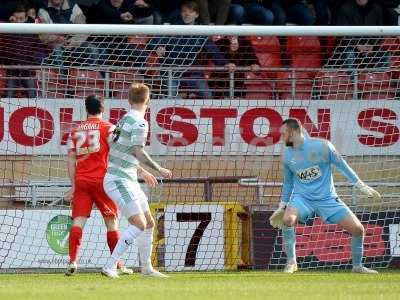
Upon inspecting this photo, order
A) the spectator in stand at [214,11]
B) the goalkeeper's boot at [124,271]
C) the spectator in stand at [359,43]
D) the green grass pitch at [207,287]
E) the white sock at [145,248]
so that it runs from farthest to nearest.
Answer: the spectator in stand at [214,11] → the spectator in stand at [359,43] → the goalkeeper's boot at [124,271] → the white sock at [145,248] → the green grass pitch at [207,287]

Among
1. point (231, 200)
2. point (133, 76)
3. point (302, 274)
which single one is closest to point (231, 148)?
point (231, 200)

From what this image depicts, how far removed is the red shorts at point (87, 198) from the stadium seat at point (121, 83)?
3.71 meters

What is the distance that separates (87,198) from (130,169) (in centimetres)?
93

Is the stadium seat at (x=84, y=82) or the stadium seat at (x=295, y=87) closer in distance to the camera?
the stadium seat at (x=84, y=82)

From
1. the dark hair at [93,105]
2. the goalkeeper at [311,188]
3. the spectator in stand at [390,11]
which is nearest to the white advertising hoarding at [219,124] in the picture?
the spectator in stand at [390,11]

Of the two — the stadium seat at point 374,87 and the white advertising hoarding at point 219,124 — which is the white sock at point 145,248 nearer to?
the white advertising hoarding at point 219,124

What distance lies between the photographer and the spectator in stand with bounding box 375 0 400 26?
20750 millimetres

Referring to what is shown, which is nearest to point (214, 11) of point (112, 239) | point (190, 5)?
point (190, 5)

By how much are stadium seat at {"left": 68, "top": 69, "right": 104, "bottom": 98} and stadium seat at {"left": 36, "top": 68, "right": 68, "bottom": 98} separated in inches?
5.2

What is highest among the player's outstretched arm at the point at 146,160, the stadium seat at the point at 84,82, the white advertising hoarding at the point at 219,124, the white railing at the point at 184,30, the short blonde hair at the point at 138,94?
the white railing at the point at 184,30

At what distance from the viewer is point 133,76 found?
17328 millimetres

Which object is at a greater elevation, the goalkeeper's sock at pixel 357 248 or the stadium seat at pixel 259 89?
the stadium seat at pixel 259 89

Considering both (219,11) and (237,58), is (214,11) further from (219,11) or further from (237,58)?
(237,58)

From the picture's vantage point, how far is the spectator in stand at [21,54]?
17.7 m
